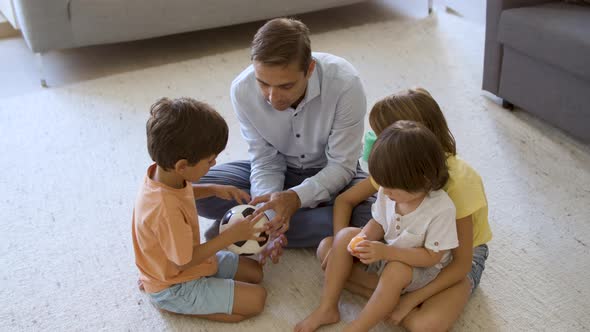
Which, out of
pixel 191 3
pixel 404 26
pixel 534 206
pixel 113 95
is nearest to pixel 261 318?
pixel 534 206

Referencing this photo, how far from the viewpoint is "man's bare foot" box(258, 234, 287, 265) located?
1.76 m

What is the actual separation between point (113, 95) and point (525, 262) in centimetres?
191

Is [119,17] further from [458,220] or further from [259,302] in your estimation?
[458,220]

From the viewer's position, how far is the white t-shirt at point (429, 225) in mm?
1493

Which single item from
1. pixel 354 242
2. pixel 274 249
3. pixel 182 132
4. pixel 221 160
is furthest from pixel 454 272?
pixel 221 160

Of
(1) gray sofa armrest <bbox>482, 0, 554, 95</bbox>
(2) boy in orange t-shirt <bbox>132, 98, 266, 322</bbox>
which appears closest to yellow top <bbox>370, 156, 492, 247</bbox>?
(2) boy in orange t-shirt <bbox>132, 98, 266, 322</bbox>

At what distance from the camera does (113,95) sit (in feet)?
9.55

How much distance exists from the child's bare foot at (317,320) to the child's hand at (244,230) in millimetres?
240

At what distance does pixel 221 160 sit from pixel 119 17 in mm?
1062

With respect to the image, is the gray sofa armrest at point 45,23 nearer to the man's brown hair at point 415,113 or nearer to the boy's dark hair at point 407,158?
the man's brown hair at point 415,113

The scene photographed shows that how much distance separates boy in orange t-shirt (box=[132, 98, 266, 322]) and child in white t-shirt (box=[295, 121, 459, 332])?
22 cm

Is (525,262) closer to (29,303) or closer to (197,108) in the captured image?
(197,108)

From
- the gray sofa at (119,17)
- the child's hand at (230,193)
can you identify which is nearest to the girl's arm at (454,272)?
the child's hand at (230,193)

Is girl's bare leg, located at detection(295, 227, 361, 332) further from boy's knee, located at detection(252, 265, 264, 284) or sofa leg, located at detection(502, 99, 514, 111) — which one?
sofa leg, located at detection(502, 99, 514, 111)
